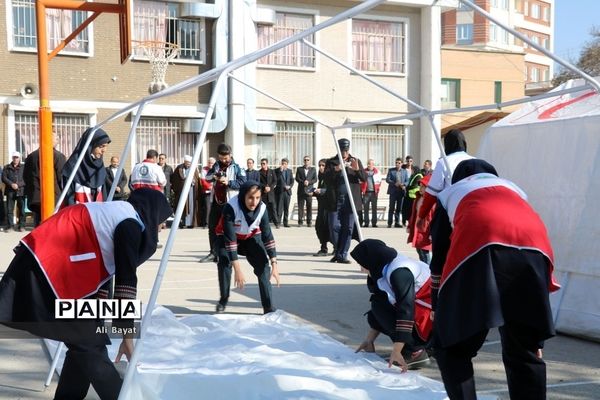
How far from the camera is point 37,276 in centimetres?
446

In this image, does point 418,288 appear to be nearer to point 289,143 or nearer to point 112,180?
point 112,180

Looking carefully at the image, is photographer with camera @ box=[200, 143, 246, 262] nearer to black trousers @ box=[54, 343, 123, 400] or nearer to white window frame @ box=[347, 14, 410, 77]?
black trousers @ box=[54, 343, 123, 400]

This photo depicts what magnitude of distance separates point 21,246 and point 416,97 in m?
24.2

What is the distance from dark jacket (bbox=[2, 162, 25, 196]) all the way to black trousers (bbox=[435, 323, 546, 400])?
16.8m

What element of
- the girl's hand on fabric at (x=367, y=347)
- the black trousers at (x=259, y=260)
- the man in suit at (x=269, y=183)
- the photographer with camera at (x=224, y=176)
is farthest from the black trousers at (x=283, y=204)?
the girl's hand on fabric at (x=367, y=347)

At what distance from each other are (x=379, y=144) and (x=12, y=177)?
12.2 metres

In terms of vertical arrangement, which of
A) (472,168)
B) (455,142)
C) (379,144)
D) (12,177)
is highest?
(455,142)

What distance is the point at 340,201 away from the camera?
1408cm

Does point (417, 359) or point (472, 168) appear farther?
point (417, 359)

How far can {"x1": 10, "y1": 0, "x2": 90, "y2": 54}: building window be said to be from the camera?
2233 centimetres

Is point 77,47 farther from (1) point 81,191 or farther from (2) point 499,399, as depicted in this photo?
(2) point 499,399

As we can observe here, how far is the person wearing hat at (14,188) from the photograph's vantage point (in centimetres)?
1969

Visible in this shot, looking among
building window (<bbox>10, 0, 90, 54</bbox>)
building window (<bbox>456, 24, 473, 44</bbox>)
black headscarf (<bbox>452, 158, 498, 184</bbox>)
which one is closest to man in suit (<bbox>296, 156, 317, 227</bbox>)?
building window (<bbox>10, 0, 90, 54</bbox>)

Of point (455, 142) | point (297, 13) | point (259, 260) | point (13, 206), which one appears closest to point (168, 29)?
point (297, 13)
